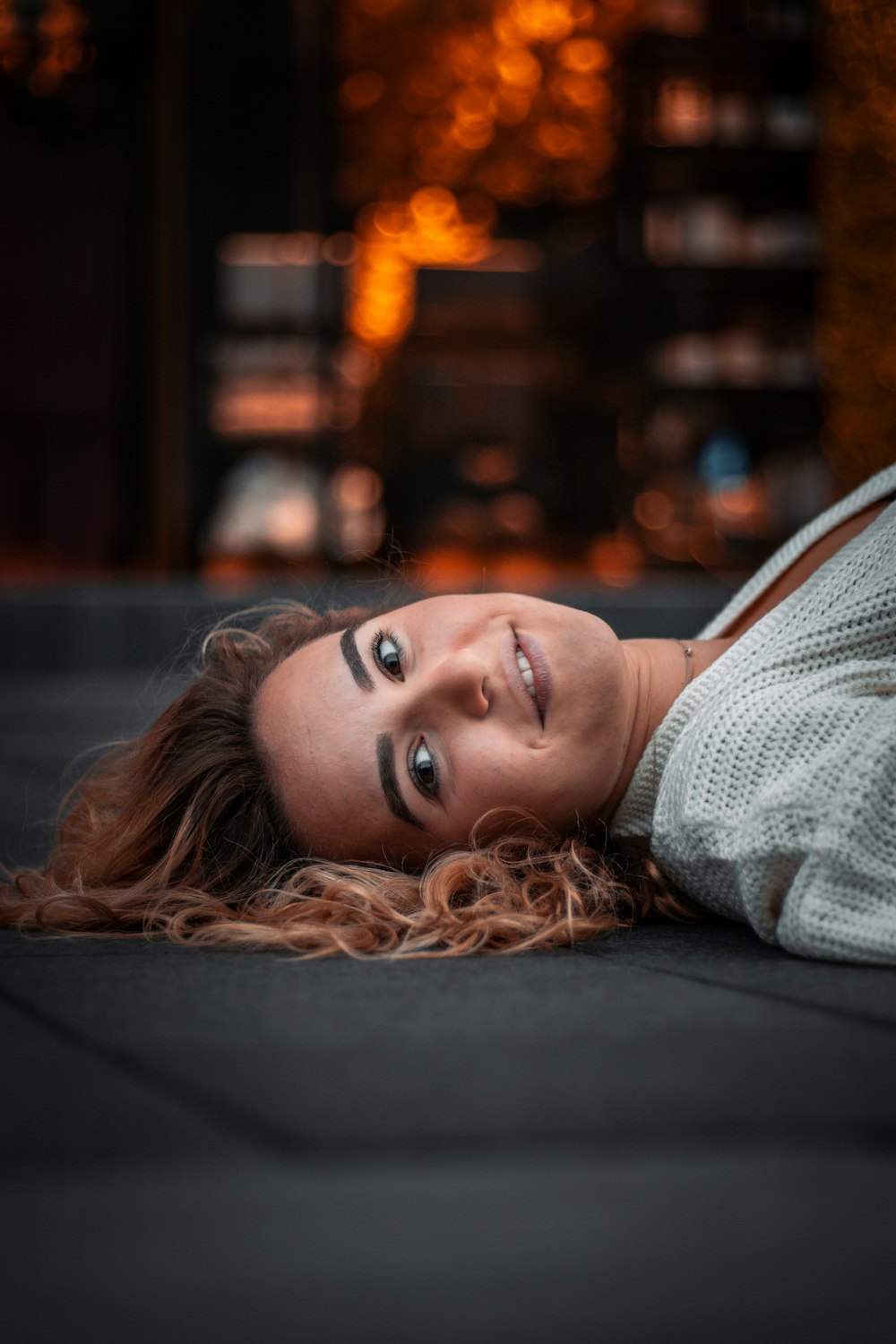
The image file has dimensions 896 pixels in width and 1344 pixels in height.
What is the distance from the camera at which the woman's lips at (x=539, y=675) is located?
144 centimetres

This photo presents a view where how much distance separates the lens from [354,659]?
1.51 m

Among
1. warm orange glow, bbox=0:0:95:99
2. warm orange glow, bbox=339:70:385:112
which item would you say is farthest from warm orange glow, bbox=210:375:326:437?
warm orange glow, bbox=0:0:95:99

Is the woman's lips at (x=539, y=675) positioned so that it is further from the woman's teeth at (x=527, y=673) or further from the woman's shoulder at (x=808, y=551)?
the woman's shoulder at (x=808, y=551)

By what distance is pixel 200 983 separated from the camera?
1.17 metres

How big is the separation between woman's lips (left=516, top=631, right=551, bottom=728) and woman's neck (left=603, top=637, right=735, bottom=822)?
15 centimetres

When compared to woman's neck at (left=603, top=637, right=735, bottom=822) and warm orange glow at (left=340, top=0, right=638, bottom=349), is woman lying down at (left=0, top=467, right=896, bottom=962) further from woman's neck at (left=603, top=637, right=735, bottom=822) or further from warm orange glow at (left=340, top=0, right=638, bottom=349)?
warm orange glow at (left=340, top=0, right=638, bottom=349)

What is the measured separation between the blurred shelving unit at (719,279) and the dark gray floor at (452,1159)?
5568 millimetres

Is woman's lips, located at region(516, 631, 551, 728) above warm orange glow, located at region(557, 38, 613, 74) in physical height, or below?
below

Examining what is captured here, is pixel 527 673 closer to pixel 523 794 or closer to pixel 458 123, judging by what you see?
pixel 523 794

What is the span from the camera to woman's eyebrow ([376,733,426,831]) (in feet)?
4.76

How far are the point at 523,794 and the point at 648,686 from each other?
0.24m

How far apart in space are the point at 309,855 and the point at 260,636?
1.43 ft

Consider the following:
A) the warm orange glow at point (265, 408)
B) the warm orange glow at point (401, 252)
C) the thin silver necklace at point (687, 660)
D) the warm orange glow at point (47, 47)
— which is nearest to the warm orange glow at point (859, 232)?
the warm orange glow at point (401, 252)

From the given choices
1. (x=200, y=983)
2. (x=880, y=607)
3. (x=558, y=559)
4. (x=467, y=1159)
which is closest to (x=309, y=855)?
(x=200, y=983)
